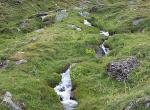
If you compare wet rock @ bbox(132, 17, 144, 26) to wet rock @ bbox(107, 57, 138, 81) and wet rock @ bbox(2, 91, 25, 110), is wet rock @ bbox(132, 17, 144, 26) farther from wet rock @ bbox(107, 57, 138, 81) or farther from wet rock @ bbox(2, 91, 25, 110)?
wet rock @ bbox(2, 91, 25, 110)

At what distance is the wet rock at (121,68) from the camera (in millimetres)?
61506

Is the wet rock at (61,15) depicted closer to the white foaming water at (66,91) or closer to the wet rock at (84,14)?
the wet rock at (84,14)

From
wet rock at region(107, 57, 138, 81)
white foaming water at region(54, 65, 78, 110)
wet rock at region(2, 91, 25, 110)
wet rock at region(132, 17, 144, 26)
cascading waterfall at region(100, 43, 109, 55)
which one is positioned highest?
wet rock at region(2, 91, 25, 110)

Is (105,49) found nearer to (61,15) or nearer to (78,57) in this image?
(78,57)

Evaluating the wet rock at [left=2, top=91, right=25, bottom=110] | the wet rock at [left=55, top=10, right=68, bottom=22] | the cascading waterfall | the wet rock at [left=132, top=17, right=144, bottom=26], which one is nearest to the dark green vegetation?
the wet rock at [left=132, top=17, right=144, bottom=26]

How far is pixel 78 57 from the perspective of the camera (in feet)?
253

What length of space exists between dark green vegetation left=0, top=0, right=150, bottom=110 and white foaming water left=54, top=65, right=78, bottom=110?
0.84m

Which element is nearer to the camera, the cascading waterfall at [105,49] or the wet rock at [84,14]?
the cascading waterfall at [105,49]

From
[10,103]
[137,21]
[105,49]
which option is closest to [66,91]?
[10,103]

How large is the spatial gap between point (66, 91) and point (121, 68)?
8675mm

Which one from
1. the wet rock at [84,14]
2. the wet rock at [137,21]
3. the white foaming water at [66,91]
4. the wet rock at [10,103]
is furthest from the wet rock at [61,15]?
the wet rock at [10,103]

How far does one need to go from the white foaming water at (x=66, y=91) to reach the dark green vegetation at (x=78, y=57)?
2.76 feet

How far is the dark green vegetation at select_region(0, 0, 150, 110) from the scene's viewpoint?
181ft

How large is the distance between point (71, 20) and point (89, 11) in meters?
20.6
